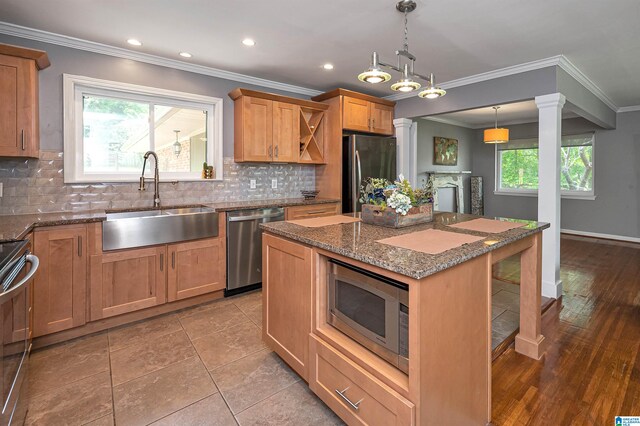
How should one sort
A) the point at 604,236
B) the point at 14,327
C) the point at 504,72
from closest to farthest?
1. the point at 14,327
2. the point at 504,72
3. the point at 604,236

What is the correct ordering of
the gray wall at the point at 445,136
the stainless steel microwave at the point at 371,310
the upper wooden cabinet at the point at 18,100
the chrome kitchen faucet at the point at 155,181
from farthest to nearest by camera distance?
the gray wall at the point at 445,136 < the chrome kitchen faucet at the point at 155,181 < the upper wooden cabinet at the point at 18,100 < the stainless steel microwave at the point at 371,310

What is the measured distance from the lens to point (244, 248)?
3387 millimetres

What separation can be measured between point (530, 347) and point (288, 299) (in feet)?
5.67

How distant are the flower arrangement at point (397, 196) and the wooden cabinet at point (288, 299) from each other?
0.63 m

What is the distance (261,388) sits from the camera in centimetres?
193

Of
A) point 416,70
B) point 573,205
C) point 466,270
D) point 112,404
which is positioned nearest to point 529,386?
point 466,270

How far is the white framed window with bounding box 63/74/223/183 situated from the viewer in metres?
2.97

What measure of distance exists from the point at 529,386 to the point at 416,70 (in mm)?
3174

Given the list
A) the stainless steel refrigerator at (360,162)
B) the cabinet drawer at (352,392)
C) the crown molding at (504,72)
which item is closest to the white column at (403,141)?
the stainless steel refrigerator at (360,162)

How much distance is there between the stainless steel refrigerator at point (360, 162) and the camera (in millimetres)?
4164

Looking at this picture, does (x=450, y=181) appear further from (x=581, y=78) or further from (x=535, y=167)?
(x=581, y=78)

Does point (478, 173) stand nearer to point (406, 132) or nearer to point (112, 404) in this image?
point (406, 132)

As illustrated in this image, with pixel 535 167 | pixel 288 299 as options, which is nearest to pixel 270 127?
pixel 288 299

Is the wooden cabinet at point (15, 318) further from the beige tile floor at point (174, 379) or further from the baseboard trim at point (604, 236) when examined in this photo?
the baseboard trim at point (604, 236)
